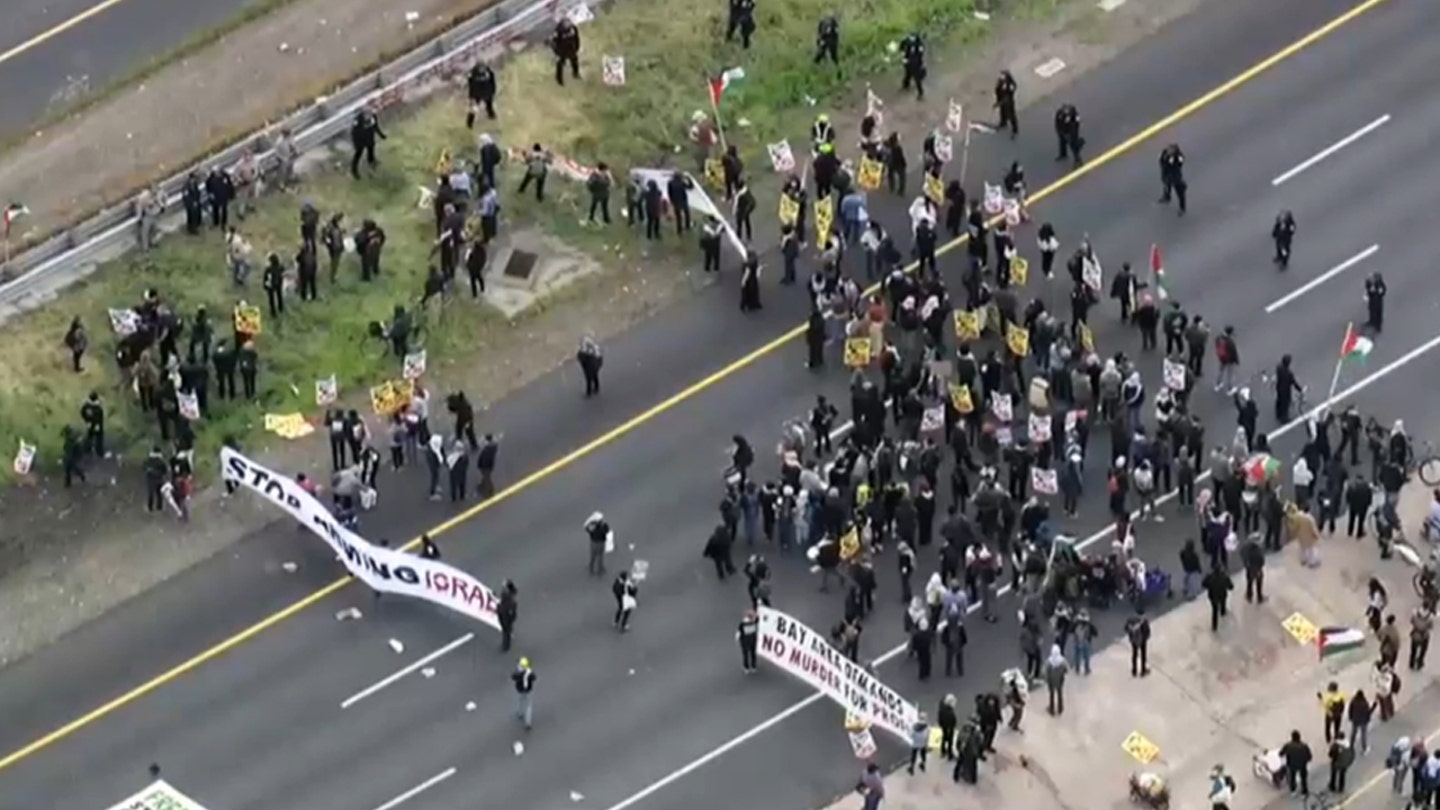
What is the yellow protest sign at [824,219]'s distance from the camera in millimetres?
87125

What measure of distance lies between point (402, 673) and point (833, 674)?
7.50m

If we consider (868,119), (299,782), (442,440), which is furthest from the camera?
(868,119)

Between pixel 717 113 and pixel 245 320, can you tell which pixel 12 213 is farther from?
pixel 717 113

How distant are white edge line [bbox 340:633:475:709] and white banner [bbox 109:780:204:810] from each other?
3.60 metres

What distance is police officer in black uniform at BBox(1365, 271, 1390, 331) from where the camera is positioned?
281ft

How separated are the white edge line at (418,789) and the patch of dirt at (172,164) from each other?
7.12 meters

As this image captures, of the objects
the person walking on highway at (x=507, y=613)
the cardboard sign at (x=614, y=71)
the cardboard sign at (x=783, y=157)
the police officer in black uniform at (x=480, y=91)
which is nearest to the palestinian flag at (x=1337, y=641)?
the person walking on highway at (x=507, y=613)

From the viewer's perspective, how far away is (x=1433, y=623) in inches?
3189

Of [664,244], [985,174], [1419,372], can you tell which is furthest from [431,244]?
[1419,372]

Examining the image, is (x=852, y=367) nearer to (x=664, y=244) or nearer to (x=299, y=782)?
(x=664, y=244)

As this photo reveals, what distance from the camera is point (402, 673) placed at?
263ft

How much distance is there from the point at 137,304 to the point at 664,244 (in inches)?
391

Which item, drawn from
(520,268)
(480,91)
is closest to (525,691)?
(520,268)

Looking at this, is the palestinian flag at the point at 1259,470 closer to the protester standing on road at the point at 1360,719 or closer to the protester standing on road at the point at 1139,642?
the protester standing on road at the point at 1139,642
